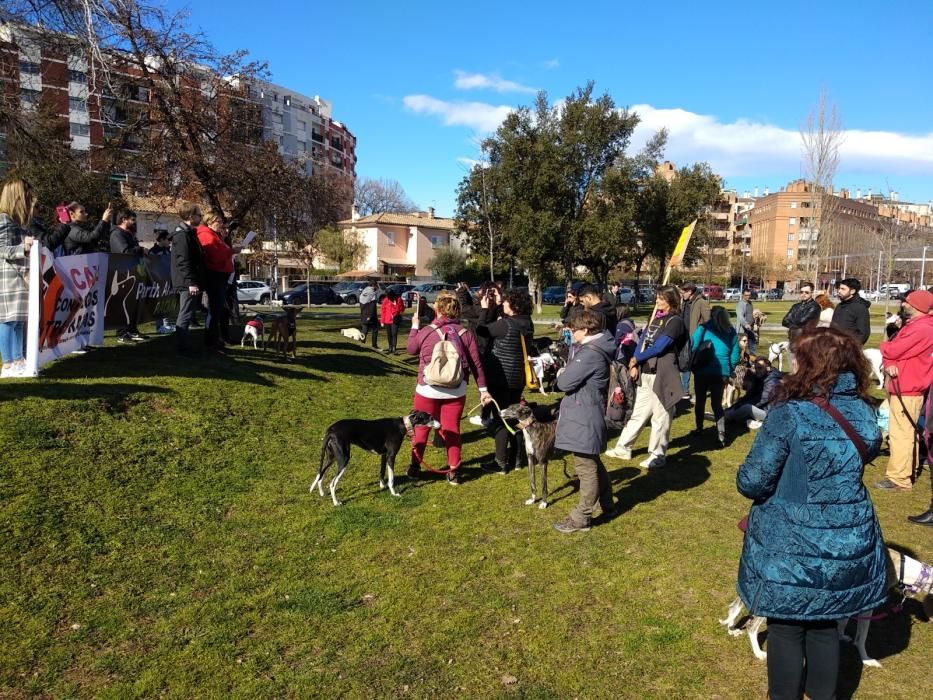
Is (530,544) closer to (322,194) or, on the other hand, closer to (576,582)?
(576,582)

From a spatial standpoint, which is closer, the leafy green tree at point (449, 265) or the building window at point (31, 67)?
the building window at point (31, 67)

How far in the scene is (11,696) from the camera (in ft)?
9.34

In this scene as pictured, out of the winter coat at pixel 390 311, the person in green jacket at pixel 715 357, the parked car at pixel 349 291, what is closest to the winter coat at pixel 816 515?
the person in green jacket at pixel 715 357

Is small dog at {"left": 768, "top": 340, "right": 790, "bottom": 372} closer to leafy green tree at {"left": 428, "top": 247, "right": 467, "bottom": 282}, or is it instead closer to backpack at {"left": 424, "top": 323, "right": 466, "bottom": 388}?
backpack at {"left": 424, "top": 323, "right": 466, "bottom": 388}

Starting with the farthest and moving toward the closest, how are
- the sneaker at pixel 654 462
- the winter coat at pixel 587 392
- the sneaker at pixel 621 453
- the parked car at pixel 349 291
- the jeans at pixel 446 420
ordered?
1. the parked car at pixel 349 291
2. the sneaker at pixel 621 453
3. the sneaker at pixel 654 462
4. the jeans at pixel 446 420
5. the winter coat at pixel 587 392

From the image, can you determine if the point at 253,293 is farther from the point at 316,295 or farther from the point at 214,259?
the point at 214,259

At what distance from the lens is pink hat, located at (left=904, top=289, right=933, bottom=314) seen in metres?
5.62

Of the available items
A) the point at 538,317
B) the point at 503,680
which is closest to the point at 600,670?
the point at 503,680

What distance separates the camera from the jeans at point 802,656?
2.59m

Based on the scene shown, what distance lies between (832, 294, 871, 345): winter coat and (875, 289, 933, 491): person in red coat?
295 centimetres

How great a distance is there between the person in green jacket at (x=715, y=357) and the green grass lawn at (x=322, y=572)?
1.24m

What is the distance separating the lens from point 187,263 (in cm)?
738

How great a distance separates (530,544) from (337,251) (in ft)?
190

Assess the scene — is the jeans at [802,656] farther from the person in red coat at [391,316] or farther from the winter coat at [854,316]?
the person in red coat at [391,316]
